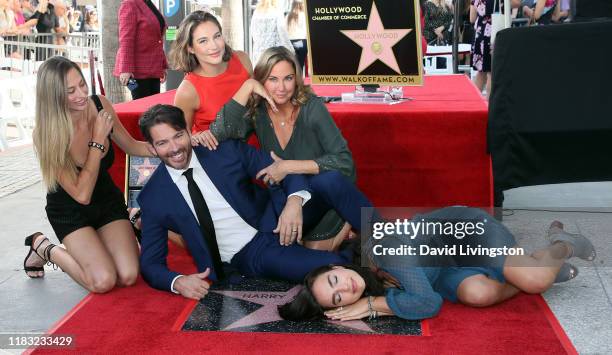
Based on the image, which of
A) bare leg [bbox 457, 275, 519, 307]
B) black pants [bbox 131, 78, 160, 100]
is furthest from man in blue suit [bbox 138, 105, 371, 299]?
black pants [bbox 131, 78, 160, 100]

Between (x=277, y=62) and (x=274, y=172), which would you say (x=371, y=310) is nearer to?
(x=274, y=172)

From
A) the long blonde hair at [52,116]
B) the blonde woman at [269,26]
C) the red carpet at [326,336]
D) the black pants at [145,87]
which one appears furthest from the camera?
the blonde woman at [269,26]

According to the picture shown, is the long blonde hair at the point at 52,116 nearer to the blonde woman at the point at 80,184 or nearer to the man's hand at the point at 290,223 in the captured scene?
the blonde woman at the point at 80,184

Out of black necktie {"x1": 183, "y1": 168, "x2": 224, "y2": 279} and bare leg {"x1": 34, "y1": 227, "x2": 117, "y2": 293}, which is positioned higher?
black necktie {"x1": 183, "y1": 168, "x2": 224, "y2": 279}

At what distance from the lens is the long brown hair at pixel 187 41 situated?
3.95 meters

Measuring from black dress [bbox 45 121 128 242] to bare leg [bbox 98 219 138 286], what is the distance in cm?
4

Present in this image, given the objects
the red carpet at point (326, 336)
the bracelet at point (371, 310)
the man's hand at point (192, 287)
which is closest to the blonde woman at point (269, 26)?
the man's hand at point (192, 287)

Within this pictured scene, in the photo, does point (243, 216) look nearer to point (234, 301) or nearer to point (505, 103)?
point (234, 301)

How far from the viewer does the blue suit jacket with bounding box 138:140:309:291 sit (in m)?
3.47

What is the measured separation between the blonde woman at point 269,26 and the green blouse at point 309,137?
178 inches

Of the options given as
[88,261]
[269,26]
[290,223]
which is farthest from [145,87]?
[290,223]

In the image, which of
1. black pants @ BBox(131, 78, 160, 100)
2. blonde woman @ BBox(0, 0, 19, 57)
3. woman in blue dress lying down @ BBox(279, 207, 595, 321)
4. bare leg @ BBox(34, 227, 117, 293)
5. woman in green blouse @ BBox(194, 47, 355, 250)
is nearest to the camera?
woman in blue dress lying down @ BBox(279, 207, 595, 321)

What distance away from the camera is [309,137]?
12.5ft

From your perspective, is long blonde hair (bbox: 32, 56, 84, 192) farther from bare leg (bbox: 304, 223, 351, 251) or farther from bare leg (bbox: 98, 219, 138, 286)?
bare leg (bbox: 304, 223, 351, 251)
